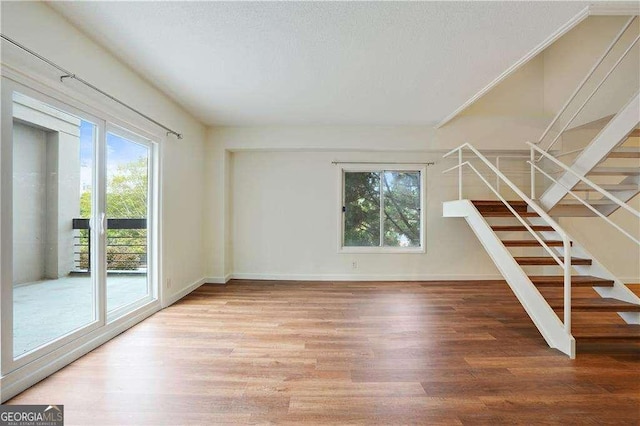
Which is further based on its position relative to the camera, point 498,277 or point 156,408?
point 498,277

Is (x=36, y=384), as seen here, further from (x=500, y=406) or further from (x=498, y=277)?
(x=498, y=277)

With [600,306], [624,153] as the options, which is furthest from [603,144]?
[600,306]

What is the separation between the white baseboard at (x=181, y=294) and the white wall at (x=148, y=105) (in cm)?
4

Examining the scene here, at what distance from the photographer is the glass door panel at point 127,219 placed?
2.72 meters

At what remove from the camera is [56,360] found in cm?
201

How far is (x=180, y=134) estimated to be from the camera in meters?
3.68

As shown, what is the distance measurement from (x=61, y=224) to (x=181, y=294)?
185cm

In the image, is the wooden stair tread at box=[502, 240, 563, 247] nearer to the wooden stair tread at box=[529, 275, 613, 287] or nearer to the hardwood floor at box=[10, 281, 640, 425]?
the wooden stair tread at box=[529, 275, 613, 287]

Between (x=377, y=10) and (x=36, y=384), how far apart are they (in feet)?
10.7

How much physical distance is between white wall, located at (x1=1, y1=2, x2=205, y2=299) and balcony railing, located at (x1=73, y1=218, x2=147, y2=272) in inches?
10.6

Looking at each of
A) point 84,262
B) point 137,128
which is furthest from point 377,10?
point 84,262

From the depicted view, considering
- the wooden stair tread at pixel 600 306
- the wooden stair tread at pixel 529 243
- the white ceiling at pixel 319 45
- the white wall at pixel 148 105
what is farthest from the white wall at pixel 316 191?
the wooden stair tread at pixel 600 306

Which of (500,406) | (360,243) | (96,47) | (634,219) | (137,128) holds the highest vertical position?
(96,47)

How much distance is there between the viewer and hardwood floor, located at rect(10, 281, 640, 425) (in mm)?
1596
